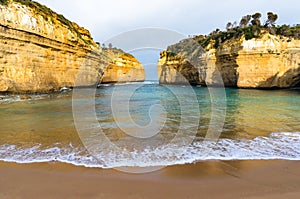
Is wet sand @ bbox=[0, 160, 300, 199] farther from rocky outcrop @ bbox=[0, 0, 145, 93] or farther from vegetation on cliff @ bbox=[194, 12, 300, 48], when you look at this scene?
vegetation on cliff @ bbox=[194, 12, 300, 48]

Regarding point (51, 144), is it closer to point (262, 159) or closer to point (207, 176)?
point (207, 176)

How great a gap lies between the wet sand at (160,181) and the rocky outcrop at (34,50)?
15.8m

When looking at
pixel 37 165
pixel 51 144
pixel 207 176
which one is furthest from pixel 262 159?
pixel 51 144

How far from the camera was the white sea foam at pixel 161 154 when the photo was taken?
371cm

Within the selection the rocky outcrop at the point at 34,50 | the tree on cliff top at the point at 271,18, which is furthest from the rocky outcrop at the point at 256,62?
the rocky outcrop at the point at 34,50

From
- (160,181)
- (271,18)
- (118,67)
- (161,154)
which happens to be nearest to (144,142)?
(161,154)

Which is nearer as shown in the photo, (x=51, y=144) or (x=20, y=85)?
(x=51, y=144)

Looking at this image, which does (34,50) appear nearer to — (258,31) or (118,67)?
(258,31)

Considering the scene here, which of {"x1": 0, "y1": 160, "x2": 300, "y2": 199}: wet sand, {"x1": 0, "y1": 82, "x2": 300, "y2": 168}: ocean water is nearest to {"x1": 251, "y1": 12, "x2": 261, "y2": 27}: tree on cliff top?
{"x1": 0, "y1": 82, "x2": 300, "y2": 168}: ocean water

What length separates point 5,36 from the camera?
15.4 meters

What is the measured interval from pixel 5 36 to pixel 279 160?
19133mm

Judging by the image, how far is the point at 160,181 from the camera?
3.00 m

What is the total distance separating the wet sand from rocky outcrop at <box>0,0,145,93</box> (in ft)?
51.8

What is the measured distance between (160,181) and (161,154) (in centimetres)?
114
